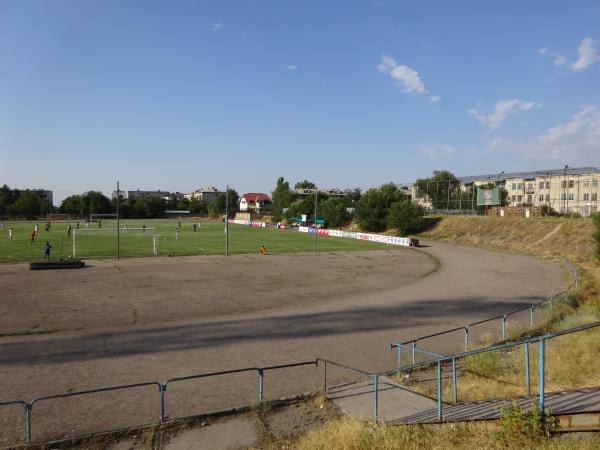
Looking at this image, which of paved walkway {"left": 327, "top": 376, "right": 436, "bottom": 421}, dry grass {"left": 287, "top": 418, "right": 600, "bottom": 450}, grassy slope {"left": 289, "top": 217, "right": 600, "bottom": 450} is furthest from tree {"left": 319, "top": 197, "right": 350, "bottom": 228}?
dry grass {"left": 287, "top": 418, "right": 600, "bottom": 450}

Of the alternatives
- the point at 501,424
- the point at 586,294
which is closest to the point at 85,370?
the point at 501,424

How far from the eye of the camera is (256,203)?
627ft

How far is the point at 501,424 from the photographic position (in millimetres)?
7348

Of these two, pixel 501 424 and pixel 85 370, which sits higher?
pixel 501 424

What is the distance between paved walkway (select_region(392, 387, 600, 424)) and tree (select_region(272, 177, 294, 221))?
121 metres

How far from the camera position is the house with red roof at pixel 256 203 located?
18575 cm

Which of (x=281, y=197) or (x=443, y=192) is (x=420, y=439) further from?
(x=281, y=197)

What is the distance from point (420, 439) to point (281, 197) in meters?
139

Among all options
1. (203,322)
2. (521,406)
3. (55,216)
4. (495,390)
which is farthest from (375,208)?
(55,216)

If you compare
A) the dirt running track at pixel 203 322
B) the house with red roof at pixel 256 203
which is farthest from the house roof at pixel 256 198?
the dirt running track at pixel 203 322

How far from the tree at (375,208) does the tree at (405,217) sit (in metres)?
4.13

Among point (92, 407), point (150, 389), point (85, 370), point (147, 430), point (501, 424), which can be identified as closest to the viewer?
point (501, 424)

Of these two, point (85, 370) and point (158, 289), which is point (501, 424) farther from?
point (158, 289)

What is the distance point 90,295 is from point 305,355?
15.5m
